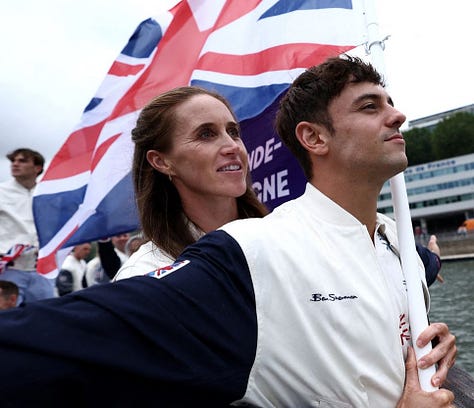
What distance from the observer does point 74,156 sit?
4586mm

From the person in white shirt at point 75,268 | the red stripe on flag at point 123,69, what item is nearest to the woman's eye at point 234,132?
the red stripe on flag at point 123,69

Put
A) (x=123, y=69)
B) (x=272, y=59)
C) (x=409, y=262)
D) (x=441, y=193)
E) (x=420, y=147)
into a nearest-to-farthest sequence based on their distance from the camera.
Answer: (x=409, y=262) → (x=272, y=59) → (x=123, y=69) → (x=441, y=193) → (x=420, y=147)

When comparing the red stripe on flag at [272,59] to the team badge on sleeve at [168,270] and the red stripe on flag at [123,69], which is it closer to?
the red stripe on flag at [123,69]

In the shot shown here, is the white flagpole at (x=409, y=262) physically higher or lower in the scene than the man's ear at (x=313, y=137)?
lower

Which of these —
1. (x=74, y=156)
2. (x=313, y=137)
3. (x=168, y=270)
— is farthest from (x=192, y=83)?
(x=168, y=270)

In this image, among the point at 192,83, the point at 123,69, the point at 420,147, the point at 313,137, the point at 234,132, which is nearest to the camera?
the point at 313,137

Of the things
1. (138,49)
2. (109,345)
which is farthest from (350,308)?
(138,49)

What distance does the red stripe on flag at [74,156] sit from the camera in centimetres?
446

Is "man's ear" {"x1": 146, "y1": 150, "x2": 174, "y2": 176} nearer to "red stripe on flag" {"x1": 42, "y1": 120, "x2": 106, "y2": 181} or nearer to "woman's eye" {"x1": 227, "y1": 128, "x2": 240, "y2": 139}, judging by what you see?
"woman's eye" {"x1": 227, "y1": 128, "x2": 240, "y2": 139}

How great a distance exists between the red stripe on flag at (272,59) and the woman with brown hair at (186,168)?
2.08 ft

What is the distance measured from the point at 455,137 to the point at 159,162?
7122cm

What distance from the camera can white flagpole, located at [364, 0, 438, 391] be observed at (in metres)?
1.41

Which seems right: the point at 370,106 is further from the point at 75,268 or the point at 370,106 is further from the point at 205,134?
the point at 75,268

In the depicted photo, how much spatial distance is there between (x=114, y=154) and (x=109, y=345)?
10.3 ft
